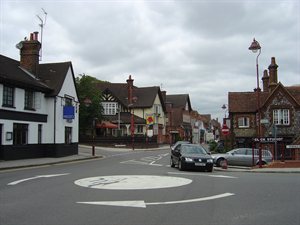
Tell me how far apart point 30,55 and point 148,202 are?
2565 centimetres

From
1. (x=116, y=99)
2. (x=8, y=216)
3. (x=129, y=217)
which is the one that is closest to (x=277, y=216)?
(x=129, y=217)

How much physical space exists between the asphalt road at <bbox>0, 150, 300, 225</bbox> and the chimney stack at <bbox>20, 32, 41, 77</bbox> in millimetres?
19081

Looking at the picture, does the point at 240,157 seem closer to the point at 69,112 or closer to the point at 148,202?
the point at 69,112

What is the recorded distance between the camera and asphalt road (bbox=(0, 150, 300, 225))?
806 centimetres

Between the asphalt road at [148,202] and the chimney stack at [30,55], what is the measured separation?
19081mm

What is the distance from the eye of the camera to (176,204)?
9852 millimetres

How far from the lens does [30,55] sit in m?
32.6

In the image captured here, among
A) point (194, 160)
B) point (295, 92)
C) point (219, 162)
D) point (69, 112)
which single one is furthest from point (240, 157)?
point (295, 92)

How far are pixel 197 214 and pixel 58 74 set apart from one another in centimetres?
2692

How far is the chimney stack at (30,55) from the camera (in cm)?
3250

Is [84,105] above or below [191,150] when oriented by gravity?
above

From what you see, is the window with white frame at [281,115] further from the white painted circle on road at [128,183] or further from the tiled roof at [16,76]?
the white painted circle on road at [128,183]

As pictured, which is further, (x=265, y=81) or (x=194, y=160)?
(x=265, y=81)

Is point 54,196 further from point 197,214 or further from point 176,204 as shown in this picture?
point 197,214
